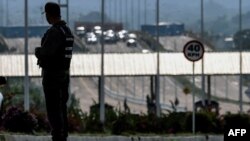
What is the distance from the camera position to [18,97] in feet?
130

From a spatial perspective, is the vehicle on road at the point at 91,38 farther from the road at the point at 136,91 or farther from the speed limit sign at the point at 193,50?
the speed limit sign at the point at 193,50

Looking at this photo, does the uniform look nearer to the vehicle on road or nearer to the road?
the vehicle on road

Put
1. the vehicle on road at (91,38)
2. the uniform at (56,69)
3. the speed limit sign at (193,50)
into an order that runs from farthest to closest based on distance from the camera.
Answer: the vehicle on road at (91,38) → the speed limit sign at (193,50) → the uniform at (56,69)

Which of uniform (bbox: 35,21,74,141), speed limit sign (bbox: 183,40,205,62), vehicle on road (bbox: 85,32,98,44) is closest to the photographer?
uniform (bbox: 35,21,74,141)

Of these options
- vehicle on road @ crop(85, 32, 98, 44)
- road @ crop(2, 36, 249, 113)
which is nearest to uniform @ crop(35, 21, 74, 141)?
vehicle on road @ crop(85, 32, 98, 44)

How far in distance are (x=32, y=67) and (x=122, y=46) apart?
54.3 ft

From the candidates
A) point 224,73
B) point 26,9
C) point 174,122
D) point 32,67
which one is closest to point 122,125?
point 174,122

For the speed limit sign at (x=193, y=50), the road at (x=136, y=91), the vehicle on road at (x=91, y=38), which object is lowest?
the road at (x=136, y=91)

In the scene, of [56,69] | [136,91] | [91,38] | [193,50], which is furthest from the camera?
[136,91]

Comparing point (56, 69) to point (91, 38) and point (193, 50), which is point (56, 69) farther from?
point (91, 38)

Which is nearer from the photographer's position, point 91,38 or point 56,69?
point 56,69

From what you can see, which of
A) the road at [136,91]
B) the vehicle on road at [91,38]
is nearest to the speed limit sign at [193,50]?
the vehicle on road at [91,38]

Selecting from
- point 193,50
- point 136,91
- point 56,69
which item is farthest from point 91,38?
point 56,69

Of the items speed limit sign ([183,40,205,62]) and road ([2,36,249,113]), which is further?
road ([2,36,249,113])
